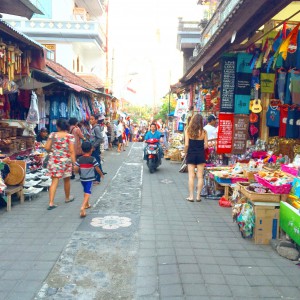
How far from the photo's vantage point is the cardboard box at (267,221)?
496cm

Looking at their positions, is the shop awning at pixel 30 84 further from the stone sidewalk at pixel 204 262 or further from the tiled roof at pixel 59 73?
the stone sidewalk at pixel 204 262

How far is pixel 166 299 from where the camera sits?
345cm

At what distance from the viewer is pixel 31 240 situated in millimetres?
5027

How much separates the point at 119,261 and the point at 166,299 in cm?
108

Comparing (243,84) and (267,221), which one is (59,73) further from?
(267,221)

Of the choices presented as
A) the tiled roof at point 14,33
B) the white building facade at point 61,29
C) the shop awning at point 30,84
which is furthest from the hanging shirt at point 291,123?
the white building facade at point 61,29

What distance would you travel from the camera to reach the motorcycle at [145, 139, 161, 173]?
12141mm

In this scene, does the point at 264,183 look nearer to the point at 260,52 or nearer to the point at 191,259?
the point at 191,259

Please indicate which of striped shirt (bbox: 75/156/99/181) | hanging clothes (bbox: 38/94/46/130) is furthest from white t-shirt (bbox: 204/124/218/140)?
hanging clothes (bbox: 38/94/46/130)

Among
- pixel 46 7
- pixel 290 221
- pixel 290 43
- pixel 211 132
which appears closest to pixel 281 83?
pixel 290 43

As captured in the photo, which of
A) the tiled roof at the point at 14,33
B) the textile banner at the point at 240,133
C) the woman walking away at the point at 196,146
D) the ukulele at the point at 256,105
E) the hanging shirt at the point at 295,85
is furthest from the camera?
the textile banner at the point at 240,133

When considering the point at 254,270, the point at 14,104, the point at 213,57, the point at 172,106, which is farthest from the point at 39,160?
the point at 172,106

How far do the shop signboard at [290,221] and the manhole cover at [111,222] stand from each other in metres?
2.43

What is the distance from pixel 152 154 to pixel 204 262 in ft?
26.1
